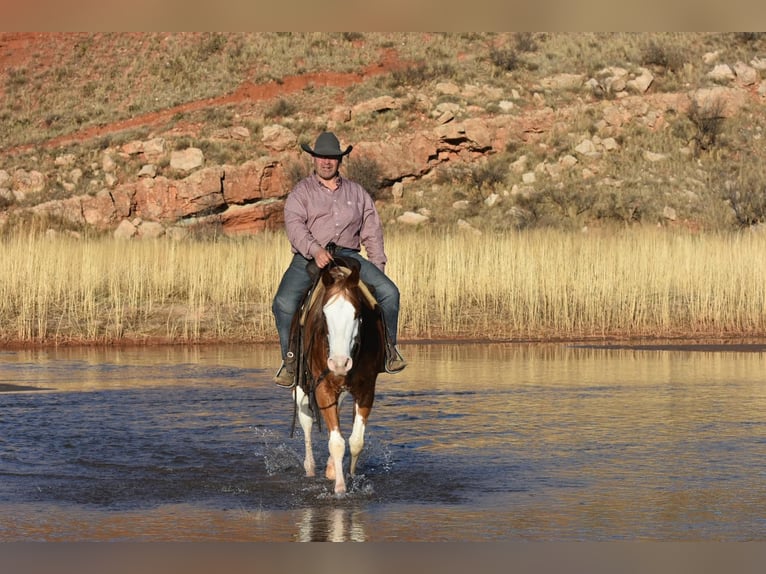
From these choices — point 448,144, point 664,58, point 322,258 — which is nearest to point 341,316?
point 322,258

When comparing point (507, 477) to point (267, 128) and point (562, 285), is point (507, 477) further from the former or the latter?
point (267, 128)

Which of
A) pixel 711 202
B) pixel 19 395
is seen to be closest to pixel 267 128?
pixel 711 202

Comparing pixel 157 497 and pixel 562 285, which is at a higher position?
pixel 562 285

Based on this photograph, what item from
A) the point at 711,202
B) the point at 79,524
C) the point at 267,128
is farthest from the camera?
the point at 267,128

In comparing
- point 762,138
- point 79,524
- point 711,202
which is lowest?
point 79,524

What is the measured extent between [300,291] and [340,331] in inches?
66.2

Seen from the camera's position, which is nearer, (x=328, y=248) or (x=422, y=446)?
(x=328, y=248)

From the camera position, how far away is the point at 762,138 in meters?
47.6

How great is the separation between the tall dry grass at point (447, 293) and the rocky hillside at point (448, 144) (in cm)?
1671

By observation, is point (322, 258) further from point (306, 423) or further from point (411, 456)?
point (411, 456)

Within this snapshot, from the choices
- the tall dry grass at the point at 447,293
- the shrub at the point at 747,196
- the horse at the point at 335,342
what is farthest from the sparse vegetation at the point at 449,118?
the horse at the point at 335,342

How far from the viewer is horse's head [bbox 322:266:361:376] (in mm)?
8258

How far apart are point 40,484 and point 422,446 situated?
327cm

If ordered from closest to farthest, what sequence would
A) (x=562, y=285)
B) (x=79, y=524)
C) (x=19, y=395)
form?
(x=79, y=524) < (x=19, y=395) < (x=562, y=285)
